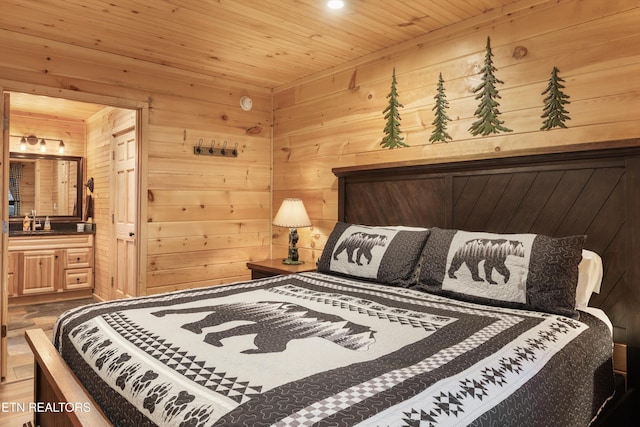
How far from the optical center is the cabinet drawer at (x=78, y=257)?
209 inches

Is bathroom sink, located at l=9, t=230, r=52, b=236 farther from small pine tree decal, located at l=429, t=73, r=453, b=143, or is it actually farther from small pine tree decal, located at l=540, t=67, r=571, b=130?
small pine tree decal, located at l=540, t=67, r=571, b=130

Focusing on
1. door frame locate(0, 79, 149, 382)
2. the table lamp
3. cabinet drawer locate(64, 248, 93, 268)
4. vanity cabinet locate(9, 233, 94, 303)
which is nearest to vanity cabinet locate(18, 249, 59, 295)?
vanity cabinet locate(9, 233, 94, 303)

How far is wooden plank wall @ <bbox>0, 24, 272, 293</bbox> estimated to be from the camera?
3.06 metres

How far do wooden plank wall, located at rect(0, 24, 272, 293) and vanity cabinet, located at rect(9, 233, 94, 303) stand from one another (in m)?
2.47

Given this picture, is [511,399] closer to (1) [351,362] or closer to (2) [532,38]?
(1) [351,362]

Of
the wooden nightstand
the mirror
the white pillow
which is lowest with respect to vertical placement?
the wooden nightstand

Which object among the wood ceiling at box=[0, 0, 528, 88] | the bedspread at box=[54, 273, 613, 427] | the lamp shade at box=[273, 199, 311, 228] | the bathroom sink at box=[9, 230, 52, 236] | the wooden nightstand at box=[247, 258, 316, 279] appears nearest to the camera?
the bedspread at box=[54, 273, 613, 427]

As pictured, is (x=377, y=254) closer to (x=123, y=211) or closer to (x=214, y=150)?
(x=214, y=150)

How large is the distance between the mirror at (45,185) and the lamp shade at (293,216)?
3736 millimetres

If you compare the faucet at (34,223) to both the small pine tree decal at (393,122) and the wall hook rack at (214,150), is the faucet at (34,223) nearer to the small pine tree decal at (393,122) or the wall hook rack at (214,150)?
the wall hook rack at (214,150)

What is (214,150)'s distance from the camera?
387 centimetres

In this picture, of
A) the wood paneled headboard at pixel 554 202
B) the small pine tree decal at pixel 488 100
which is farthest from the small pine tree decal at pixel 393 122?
the small pine tree decal at pixel 488 100

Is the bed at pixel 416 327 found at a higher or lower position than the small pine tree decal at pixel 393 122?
lower

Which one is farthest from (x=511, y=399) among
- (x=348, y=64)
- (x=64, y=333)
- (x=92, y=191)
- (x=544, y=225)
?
(x=92, y=191)
